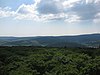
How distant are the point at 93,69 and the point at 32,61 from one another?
805 inches

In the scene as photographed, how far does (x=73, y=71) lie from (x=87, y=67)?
7.58m

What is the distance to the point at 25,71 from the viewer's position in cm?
5675

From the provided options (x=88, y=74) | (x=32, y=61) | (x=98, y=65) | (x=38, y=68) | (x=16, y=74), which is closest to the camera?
(x=16, y=74)

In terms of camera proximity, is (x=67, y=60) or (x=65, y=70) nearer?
(x=65, y=70)

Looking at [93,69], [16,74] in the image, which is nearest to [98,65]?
[93,69]

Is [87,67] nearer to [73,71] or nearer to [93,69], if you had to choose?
[93,69]

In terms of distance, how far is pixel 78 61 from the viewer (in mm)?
70125

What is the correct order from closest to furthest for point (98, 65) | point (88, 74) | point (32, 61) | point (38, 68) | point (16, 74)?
1. point (16, 74)
2. point (88, 74)
3. point (98, 65)
4. point (38, 68)
5. point (32, 61)

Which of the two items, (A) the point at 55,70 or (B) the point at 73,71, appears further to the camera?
(A) the point at 55,70

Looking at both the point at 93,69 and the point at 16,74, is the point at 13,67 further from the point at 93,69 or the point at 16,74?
the point at 93,69

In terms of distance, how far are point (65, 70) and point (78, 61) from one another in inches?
573

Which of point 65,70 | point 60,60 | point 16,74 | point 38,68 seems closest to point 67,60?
point 60,60

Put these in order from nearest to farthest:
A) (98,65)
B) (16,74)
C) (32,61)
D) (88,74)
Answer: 1. (16,74)
2. (88,74)
3. (98,65)
4. (32,61)

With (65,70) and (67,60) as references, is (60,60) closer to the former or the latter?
(67,60)
